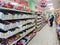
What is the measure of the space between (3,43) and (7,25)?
20.7 inches

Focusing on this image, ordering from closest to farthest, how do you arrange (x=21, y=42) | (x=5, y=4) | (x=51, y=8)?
(x=5, y=4) → (x=21, y=42) → (x=51, y=8)

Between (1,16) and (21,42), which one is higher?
(1,16)

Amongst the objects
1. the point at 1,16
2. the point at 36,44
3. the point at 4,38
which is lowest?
the point at 36,44

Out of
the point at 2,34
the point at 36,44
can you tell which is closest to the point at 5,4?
the point at 2,34

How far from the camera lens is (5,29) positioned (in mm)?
3885

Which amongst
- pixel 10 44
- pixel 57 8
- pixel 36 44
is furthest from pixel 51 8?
pixel 10 44

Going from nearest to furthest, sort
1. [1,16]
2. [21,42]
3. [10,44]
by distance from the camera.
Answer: [1,16] < [10,44] < [21,42]

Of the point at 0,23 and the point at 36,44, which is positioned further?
the point at 36,44

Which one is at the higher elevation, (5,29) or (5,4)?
(5,4)

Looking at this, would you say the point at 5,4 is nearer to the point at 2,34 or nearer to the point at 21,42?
the point at 2,34

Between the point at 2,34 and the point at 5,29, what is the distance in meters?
0.16

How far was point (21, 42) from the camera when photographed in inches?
229

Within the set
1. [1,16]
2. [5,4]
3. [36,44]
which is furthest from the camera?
[36,44]

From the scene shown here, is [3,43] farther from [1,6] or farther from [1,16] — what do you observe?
[1,6]
